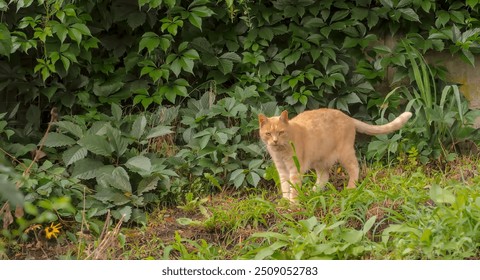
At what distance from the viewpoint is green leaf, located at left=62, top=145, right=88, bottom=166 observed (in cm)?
541

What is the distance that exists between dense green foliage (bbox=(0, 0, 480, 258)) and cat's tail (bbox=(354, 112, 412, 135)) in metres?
0.27

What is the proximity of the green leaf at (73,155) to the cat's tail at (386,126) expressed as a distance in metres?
2.18

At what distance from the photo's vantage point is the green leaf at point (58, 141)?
5531mm

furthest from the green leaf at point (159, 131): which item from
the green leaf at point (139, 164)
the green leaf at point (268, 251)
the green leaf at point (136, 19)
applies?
the green leaf at point (268, 251)

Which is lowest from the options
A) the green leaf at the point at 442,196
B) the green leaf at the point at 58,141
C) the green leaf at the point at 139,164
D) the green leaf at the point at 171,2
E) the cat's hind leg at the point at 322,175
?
the cat's hind leg at the point at 322,175

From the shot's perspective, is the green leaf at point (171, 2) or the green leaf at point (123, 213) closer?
the green leaf at point (123, 213)

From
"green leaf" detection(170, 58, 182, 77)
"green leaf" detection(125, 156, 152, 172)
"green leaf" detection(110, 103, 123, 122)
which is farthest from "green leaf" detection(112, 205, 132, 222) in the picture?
"green leaf" detection(170, 58, 182, 77)

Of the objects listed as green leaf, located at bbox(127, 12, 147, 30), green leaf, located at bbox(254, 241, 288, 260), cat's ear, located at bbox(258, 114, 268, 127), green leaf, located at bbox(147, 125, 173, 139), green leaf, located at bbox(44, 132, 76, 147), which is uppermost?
green leaf, located at bbox(127, 12, 147, 30)

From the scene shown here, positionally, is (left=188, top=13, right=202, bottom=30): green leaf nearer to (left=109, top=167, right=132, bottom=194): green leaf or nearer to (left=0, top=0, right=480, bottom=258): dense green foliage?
(left=0, top=0, right=480, bottom=258): dense green foliage

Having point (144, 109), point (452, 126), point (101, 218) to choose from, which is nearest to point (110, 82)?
point (144, 109)

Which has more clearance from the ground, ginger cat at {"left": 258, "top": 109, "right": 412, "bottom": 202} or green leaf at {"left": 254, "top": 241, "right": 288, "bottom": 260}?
green leaf at {"left": 254, "top": 241, "right": 288, "bottom": 260}

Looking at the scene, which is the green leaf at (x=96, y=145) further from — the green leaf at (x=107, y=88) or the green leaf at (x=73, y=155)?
the green leaf at (x=107, y=88)

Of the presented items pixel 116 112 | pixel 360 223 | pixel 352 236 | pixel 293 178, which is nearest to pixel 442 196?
pixel 352 236

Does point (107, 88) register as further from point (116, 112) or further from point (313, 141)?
point (313, 141)
